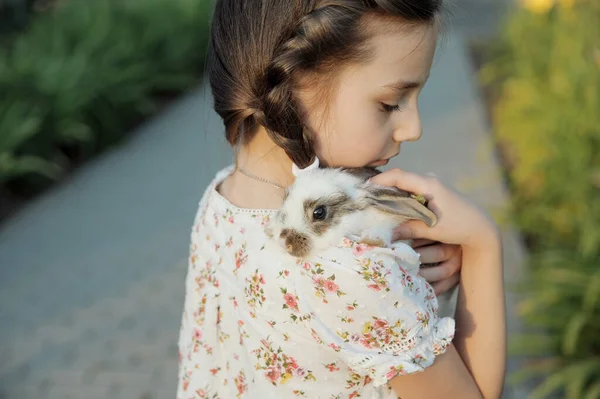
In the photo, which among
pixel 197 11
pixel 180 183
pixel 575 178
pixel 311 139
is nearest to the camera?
pixel 311 139

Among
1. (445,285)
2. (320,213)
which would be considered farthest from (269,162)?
(445,285)

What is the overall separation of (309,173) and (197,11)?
9274 mm

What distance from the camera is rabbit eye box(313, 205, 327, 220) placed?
1440mm

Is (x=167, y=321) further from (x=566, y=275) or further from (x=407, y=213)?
(x=407, y=213)

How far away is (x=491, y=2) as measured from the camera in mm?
16078

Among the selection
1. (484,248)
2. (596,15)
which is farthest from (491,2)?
(484,248)

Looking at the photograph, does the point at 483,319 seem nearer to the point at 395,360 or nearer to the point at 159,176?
the point at 395,360

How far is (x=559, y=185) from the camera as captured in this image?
15.5 feet

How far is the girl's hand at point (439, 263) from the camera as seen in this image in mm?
1602

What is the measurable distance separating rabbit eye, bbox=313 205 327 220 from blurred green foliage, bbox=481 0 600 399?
2352mm

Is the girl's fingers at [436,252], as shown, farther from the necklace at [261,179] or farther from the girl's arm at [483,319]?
A: the necklace at [261,179]

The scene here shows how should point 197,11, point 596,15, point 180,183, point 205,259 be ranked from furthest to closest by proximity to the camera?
point 197,11
point 180,183
point 596,15
point 205,259

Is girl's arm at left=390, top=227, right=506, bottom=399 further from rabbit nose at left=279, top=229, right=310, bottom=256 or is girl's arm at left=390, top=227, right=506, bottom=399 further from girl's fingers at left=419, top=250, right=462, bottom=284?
rabbit nose at left=279, top=229, right=310, bottom=256

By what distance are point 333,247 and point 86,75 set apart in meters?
6.75
